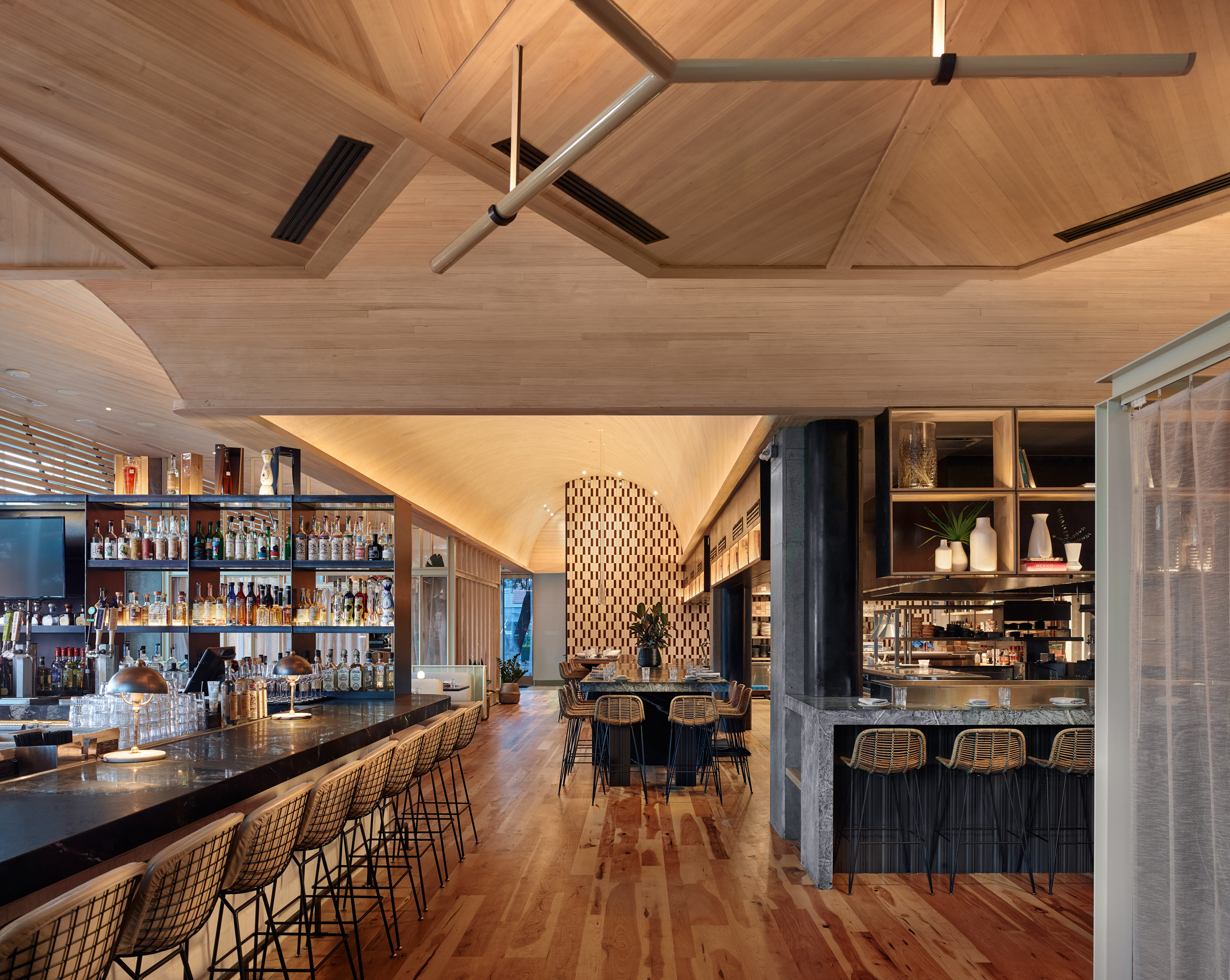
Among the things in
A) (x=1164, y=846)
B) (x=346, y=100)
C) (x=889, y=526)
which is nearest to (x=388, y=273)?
(x=346, y=100)

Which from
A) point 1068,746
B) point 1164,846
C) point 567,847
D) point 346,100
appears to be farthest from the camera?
point 567,847

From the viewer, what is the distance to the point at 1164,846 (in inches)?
94.4

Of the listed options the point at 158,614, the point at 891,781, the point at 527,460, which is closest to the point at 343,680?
the point at 158,614

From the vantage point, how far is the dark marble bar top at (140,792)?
2338 millimetres

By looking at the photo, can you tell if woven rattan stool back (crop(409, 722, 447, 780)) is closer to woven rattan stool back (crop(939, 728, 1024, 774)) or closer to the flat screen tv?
woven rattan stool back (crop(939, 728, 1024, 774))

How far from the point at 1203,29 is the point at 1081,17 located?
13.5 inches

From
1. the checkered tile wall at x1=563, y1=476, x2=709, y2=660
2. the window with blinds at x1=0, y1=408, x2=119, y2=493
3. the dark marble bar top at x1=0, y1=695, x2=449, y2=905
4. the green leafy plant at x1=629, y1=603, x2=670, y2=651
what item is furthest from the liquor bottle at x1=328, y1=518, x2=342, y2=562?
the checkered tile wall at x1=563, y1=476, x2=709, y2=660

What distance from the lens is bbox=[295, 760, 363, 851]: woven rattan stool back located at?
3383 millimetres

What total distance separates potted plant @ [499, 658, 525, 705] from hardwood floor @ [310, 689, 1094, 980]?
9.80 metres

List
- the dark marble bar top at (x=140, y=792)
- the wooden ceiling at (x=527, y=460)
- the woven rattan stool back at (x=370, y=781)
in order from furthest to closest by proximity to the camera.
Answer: the wooden ceiling at (x=527, y=460) < the woven rattan stool back at (x=370, y=781) < the dark marble bar top at (x=140, y=792)

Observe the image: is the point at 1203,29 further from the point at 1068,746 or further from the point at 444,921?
the point at 444,921

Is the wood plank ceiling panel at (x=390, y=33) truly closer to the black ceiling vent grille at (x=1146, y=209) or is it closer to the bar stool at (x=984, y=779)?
the black ceiling vent grille at (x=1146, y=209)

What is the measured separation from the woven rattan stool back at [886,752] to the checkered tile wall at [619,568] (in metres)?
14.7

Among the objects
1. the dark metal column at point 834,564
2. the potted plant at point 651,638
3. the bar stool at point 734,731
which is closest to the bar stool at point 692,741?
the bar stool at point 734,731
